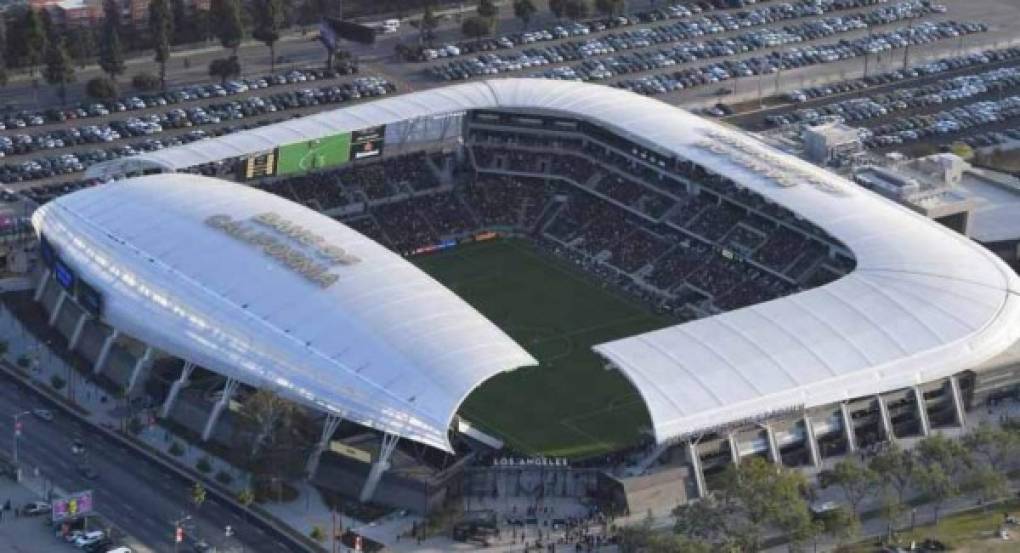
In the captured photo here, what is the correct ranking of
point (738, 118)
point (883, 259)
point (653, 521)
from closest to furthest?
point (653, 521) < point (883, 259) < point (738, 118)

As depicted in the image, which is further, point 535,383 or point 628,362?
point 535,383

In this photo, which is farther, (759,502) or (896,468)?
(896,468)

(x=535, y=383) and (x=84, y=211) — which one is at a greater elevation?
(x=84, y=211)

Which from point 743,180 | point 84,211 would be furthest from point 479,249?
point 84,211

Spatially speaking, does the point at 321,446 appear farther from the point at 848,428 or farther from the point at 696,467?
the point at 848,428

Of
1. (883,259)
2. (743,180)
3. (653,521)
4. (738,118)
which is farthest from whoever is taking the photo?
(738,118)

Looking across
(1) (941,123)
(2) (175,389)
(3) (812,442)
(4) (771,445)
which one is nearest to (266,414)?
(2) (175,389)

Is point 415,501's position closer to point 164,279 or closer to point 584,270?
point 164,279
